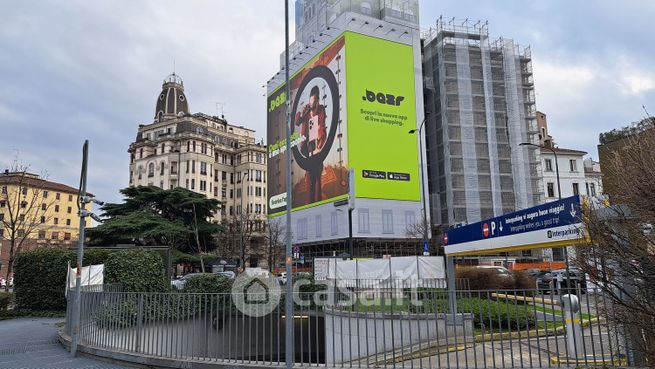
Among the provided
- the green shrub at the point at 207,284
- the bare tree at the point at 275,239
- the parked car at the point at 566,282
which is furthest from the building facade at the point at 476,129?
the green shrub at the point at 207,284

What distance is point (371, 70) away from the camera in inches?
2087

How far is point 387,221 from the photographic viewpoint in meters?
50.5

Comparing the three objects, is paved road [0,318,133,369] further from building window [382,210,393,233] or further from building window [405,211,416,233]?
building window [405,211,416,233]

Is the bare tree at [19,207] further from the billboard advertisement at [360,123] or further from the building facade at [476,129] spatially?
the building facade at [476,129]

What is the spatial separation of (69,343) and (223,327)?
190 inches

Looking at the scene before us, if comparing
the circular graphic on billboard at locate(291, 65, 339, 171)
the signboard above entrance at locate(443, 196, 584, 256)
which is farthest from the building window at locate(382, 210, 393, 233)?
the signboard above entrance at locate(443, 196, 584, 256)

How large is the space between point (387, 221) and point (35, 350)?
40.5 m

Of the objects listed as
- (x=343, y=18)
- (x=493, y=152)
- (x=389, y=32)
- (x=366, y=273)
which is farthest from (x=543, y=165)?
(x=366, y=273)

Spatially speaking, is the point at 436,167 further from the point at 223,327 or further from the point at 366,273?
the point at 223,327

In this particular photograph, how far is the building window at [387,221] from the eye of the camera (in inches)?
1978

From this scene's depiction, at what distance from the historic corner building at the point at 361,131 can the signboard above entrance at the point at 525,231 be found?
109 feet

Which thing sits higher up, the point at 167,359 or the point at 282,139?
the point at 282,139

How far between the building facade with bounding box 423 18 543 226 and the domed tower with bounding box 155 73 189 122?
2413 inches

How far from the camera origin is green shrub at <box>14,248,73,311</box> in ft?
72.0
